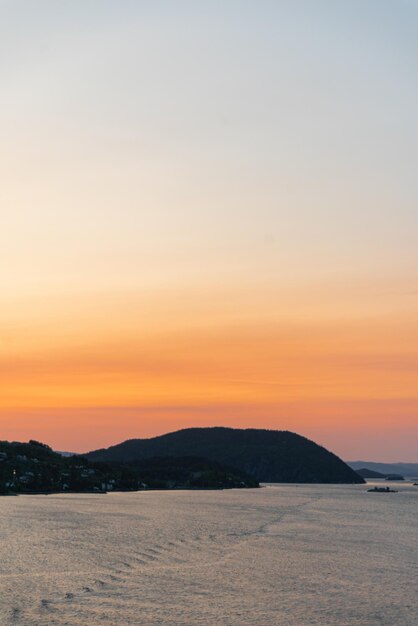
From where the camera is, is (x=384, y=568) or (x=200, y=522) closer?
(x=384, y=568)

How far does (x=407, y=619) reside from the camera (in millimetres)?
58031

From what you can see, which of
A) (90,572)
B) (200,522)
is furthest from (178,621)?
(200,522)

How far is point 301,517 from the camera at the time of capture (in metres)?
160

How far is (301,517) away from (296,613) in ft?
340

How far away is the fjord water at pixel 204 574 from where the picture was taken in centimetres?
5694

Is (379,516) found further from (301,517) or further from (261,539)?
(261,539)

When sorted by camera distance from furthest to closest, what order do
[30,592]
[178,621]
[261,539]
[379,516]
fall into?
[379,516] → [261,539] → [30,592] → [178,621]

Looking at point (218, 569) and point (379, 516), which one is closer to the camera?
point (218, 569)

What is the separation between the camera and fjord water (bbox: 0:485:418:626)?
56.9 m

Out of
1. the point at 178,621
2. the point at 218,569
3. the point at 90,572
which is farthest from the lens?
the point at 218,569

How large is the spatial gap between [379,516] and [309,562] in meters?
94.1

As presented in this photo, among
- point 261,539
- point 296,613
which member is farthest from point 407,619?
point 261,539

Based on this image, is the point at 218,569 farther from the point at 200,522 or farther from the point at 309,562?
the point at 200,522

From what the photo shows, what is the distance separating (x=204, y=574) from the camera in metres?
75.1
